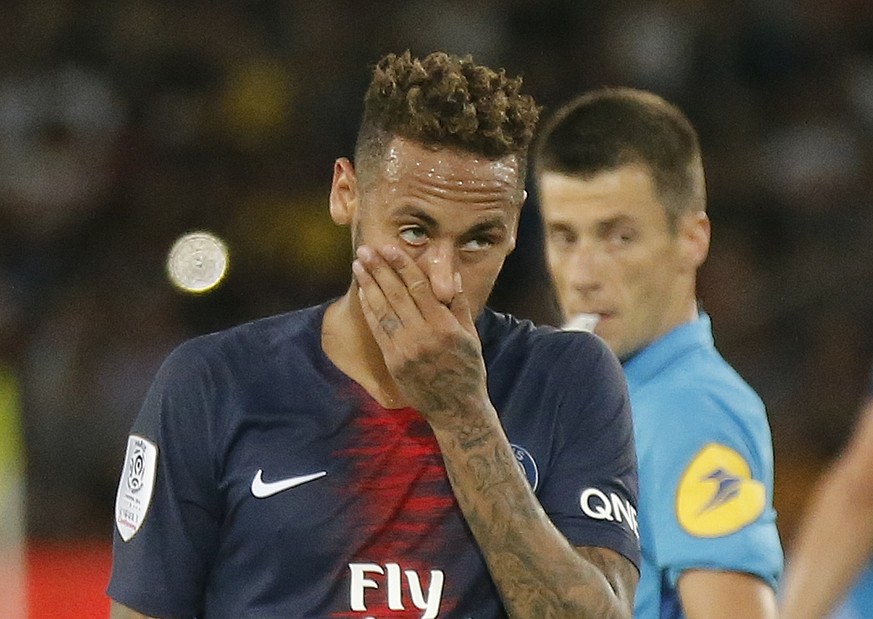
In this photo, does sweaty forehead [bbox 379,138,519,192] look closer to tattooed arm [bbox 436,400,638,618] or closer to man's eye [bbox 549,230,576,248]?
tattooed arm [bbox 436,400,638,618]

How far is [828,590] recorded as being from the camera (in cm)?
312

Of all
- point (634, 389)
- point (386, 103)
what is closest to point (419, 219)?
point (386, 103)

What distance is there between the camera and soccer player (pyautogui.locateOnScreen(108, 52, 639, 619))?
2.34m

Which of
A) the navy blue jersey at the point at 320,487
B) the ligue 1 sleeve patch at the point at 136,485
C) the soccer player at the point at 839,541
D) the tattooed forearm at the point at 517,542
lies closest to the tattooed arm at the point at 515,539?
the tattooed forearm at the point at 517,542

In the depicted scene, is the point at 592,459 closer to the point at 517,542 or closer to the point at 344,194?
the point at 517,542

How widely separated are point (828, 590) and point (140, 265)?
5600mm

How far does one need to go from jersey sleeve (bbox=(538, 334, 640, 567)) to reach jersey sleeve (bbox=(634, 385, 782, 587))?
0.44 metres

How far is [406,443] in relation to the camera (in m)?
2.49

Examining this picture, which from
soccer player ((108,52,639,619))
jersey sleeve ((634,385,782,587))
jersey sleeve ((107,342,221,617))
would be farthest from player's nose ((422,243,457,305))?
jersey sleeve ((634,385,782,587))

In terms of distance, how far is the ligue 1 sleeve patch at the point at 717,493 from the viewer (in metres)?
2.98

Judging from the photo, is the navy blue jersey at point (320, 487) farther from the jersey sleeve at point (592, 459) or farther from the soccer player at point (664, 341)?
the soccer player at point (664, 341)

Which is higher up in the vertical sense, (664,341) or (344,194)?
(344,194)

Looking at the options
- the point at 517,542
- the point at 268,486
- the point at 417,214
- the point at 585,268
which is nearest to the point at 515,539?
the point at 517,542

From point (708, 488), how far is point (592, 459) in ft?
1.93
